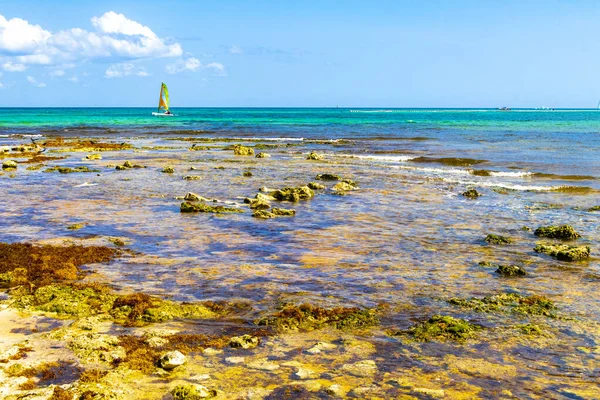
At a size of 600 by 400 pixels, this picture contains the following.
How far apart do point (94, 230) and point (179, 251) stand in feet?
12.3

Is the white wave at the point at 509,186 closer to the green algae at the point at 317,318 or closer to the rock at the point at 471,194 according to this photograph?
the rock at the point at 471,194

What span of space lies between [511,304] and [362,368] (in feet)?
13.6

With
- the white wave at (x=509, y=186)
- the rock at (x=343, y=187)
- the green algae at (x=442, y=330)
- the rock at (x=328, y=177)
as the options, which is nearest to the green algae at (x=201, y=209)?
the rock at (x=343, y=187)

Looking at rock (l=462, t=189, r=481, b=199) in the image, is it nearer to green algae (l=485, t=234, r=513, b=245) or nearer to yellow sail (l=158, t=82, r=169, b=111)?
green algae (l=485, t=234, r=513, b=245)

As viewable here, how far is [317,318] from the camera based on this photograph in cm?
953

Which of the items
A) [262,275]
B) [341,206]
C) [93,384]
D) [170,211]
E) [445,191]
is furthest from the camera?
[445,191]

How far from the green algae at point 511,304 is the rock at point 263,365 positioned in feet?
13.9

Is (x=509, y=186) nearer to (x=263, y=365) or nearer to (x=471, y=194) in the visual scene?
(x=471, y=194)

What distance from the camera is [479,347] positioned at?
847 centimetres

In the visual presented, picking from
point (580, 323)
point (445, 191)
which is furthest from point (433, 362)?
point (445, 191)

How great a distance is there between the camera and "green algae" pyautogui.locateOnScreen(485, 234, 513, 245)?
49.2 feet

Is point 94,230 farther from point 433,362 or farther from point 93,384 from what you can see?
point 433,362

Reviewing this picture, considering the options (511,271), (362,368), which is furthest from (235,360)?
(511,271)

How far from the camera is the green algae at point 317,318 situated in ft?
30.2
